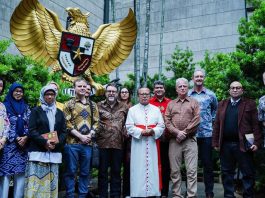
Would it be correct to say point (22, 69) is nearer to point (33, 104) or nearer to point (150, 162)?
point (33, 104)

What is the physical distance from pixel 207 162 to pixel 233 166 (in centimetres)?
36

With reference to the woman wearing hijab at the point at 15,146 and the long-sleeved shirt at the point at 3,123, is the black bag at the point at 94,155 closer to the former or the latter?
the woman wearing hijab at the point at 15,146

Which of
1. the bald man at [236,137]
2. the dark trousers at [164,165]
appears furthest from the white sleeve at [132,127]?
the bald man at [236,137]

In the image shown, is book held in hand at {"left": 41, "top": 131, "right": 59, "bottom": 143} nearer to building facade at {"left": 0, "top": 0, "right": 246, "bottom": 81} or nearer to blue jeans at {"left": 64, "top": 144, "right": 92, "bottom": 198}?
blue jeans at {"left": 64, "top": 144, "right": 92, "bottom": 198}

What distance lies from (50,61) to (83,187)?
324 centimetres

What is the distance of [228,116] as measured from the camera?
15.8 ft

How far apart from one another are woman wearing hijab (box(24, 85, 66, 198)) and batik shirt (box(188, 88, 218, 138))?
1965 mm

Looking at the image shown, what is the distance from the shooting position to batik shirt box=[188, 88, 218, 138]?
16.2ft

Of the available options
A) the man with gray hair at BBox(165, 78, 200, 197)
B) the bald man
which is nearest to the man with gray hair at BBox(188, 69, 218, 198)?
the bald man

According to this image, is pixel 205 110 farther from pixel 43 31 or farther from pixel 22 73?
pixel 43 31

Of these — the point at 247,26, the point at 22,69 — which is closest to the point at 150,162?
the point at 22,69

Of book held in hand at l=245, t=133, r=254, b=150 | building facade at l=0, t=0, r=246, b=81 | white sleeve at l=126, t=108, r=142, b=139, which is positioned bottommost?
book held in hand at l=245, t=133, r=254, b=150

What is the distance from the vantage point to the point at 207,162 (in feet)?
15.8

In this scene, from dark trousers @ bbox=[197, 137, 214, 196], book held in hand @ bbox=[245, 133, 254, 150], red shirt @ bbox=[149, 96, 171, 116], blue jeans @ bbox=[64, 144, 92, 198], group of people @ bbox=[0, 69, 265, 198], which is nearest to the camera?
group of people @ bbox=[0, 69, 265, 198]
